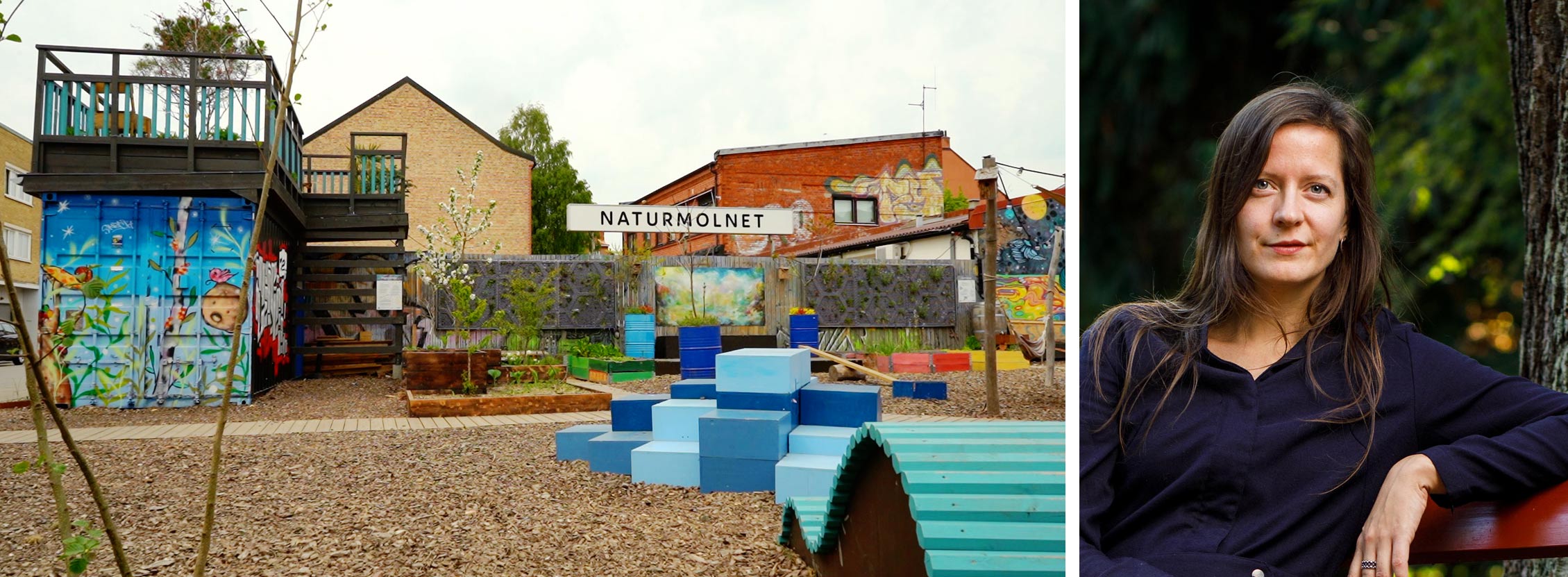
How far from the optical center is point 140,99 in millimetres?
5273

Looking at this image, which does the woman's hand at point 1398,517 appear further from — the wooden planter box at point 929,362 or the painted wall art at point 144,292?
the wooden planter box at point 929,362

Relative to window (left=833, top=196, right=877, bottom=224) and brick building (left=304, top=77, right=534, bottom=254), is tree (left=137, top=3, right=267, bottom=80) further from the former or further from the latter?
brick building (left=304, top=77, right=534, bottom=254)

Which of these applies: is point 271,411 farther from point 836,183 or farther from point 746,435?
point 836,183

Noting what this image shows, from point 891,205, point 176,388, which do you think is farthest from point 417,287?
point 891,205

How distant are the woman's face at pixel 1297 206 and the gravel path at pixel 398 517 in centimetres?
165

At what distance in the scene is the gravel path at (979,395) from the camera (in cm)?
545

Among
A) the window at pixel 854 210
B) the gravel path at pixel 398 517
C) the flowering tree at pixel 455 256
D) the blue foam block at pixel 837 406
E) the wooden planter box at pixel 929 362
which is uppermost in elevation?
the window at pixel 854 210

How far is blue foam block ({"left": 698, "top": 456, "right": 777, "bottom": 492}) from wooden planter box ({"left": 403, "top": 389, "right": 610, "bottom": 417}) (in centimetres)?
288

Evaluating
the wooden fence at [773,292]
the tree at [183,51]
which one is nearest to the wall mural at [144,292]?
the tree at [183,51]

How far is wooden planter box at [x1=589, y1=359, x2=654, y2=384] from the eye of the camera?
8.39m

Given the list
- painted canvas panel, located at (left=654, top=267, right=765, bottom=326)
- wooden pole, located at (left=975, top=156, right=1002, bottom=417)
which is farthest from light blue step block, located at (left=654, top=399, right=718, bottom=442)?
painted canvas panel, located at (left=654, top=267, right=765, bottom=326)

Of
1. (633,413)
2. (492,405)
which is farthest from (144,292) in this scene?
(633,413)

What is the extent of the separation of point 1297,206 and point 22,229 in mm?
15326

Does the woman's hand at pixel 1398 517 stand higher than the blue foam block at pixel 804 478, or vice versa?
the woman's hand at pixel 1398 517
